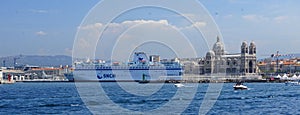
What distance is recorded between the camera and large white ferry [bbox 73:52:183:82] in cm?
13225

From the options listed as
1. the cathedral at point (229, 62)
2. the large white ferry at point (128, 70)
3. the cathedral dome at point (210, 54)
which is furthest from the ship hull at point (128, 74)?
the cathedral dome at point (210, 54)

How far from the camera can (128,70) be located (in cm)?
13288

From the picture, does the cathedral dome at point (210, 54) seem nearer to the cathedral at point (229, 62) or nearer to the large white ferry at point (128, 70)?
the cathedral at point (229, 62)

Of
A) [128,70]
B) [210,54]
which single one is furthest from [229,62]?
[128,70]

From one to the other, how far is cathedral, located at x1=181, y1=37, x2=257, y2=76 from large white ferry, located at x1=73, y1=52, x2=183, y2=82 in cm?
2148

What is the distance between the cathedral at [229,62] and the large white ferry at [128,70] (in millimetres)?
21479

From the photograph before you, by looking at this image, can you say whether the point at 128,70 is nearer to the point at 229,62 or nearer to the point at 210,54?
the point at 210,54

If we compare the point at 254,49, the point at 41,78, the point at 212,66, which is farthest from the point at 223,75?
the point at 41,78

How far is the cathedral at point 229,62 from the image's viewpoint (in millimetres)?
158375

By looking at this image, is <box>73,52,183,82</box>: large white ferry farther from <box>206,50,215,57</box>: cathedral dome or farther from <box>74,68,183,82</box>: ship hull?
<box>206,50,215,57</box>: cathedral dome

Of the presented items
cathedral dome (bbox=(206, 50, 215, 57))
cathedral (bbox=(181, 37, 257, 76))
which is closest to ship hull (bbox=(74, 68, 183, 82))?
cathedral (bbox=(181, 37, 257, 76))

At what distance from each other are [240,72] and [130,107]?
123817 millimetres

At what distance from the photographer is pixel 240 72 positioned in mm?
161625

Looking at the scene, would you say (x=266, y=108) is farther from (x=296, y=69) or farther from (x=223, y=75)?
(x=296, y=69)
